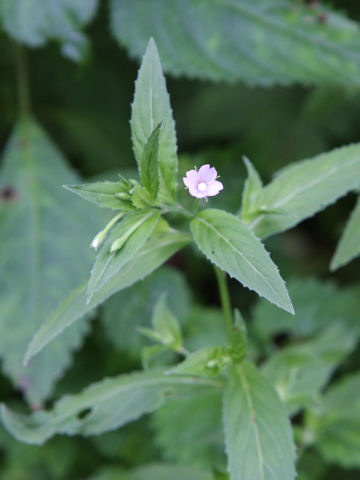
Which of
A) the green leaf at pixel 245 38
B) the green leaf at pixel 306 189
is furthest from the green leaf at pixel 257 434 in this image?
the green leaf at pixel 245 38

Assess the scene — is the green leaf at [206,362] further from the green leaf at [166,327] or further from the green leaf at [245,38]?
the green leaf at [245,38]

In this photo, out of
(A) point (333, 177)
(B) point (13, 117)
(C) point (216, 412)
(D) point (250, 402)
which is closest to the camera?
(D) point (250, 402)

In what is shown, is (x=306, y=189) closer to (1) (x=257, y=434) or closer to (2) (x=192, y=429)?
(1) (x=257, y=434)

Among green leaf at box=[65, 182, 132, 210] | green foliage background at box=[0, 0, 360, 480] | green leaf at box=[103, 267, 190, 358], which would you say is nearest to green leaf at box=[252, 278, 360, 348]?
green foliage background at box=[0, 0, 360, 480]

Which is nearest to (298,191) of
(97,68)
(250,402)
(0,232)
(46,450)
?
(250,402)

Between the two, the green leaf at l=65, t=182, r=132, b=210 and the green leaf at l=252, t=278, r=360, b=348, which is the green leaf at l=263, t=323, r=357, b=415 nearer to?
the green leaf at l=252, t=278, r=360, b=348

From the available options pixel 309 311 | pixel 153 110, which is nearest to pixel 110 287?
pixel 153 110

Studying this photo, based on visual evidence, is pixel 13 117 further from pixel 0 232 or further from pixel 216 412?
pixel 216 412
